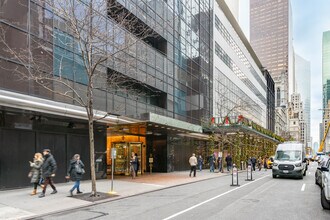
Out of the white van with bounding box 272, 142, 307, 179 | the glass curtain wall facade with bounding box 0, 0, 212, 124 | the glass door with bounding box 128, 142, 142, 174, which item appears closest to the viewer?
the glass curtain wall facade with bounding box 0, 0, 212, 124

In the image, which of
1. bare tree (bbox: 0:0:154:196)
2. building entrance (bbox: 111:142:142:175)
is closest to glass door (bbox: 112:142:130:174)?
building entrance (bbox: 111:142:142:175)

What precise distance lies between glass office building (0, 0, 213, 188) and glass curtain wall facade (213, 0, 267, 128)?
326 cm

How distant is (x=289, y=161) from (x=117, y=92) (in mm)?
12676

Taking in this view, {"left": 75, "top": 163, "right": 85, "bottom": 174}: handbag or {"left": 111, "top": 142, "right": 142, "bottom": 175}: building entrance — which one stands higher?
{"left": 75, "top": 163, "right": 85, "bottom": 174}: handbag

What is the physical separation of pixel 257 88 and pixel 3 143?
2521 inches

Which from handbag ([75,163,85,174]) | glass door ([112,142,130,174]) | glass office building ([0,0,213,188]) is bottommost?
glass door ([112,142,130,174])

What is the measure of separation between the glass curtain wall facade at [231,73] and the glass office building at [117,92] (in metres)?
3.26

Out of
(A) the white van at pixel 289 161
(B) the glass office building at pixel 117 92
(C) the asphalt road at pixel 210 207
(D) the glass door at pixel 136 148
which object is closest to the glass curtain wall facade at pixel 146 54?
(B) the glass office building at pixel 117 92

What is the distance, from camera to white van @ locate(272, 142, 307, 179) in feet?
69.5

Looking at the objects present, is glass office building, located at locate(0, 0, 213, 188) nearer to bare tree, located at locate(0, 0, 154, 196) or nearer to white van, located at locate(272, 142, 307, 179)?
bare tree, located at locate(0, 0, 154, 196)

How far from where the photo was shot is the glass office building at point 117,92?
14.6 m

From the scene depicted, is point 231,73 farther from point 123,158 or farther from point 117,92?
point 117,92

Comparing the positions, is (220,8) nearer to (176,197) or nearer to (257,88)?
(257,88)

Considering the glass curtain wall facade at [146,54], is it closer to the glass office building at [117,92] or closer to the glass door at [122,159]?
the glass office building at [117,92]
